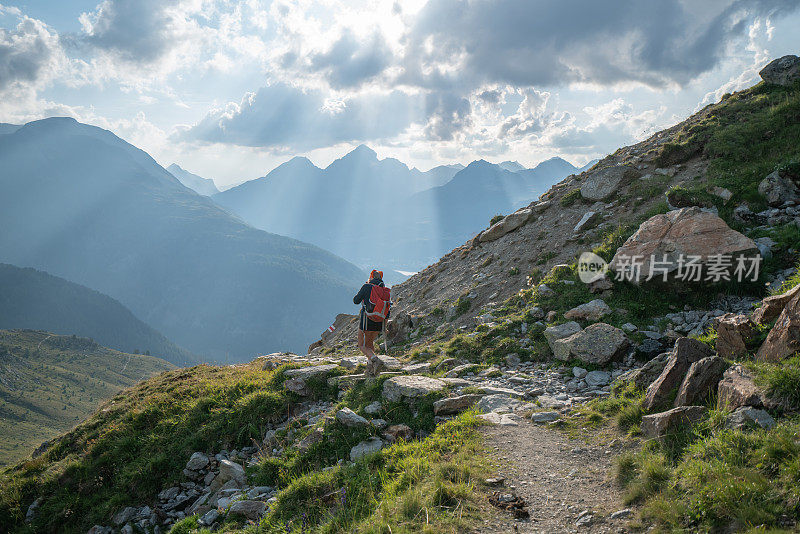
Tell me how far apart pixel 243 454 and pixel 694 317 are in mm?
13909

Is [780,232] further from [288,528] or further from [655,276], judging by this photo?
[288,528]

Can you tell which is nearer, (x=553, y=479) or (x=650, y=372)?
(x=553, y=479)

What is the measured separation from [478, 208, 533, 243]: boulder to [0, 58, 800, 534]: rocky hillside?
3388 mm

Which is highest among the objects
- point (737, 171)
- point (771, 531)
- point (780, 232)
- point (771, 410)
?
point (737, 171)

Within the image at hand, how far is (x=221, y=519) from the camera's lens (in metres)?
8.70

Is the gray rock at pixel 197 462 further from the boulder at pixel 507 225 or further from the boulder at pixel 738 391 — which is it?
the boulder at pixel 507 225

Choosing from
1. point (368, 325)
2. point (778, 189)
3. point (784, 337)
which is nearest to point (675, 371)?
point (784, 337)

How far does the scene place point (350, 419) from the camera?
33.2ft

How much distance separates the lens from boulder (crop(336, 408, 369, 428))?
10047 mm

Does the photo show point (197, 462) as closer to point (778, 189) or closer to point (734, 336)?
point (734, 336)

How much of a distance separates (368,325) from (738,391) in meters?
12.0

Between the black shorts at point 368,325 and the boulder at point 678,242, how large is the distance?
907 cm

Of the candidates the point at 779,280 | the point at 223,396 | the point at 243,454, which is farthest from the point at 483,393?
the point at 223,396

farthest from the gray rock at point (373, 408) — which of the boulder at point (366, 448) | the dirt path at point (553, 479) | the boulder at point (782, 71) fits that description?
the boulder at point (782, 71)
